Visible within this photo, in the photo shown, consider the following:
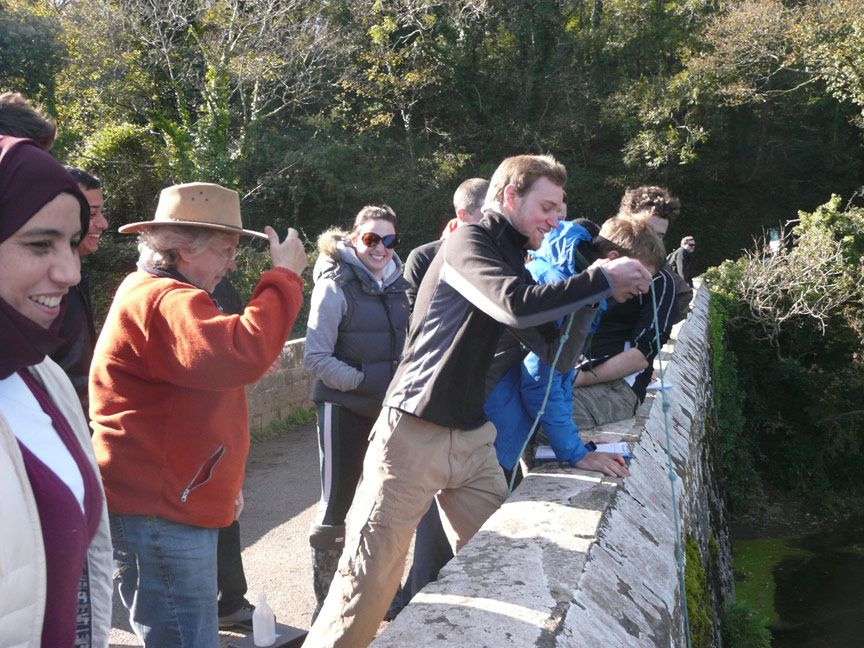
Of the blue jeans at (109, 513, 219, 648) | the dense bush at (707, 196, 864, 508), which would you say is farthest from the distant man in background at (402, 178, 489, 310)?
the dense bush at (707, 196, 864, 508)

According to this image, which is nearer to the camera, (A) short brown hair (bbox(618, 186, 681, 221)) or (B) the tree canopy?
(A) short brown hair (bbox(618, 186, 681, 221))

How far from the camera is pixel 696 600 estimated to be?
315cm

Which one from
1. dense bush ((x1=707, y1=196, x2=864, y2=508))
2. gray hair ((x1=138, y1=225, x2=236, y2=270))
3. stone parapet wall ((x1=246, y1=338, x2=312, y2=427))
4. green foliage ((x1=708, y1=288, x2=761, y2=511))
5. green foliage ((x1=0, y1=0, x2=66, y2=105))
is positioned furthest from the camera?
green foliage ((x1=0, y1=0, x2=66, y2=105))

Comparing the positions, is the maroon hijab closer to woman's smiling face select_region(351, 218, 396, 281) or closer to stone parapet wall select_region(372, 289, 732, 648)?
stone parapet wall select_region(372, 289, 732, 648)

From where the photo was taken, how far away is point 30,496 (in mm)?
1314

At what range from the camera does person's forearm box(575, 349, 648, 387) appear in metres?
4.08

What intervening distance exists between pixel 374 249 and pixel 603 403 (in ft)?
4.47

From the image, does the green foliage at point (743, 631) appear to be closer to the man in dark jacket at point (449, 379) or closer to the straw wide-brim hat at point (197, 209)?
the man in dark jacket at point (449, 379)

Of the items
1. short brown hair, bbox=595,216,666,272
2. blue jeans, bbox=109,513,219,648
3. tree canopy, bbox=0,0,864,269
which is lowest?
blue jeans, bbox=109,513,219,648

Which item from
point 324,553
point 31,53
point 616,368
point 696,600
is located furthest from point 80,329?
point 31,53

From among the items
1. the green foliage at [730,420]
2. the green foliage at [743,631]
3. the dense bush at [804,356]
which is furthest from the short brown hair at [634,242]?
the dense bush at [804,356]

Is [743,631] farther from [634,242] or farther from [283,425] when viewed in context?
[283,425]

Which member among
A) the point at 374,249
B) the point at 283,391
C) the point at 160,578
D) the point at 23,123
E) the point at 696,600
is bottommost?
the point at 160,578

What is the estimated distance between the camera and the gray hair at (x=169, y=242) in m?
2.42
